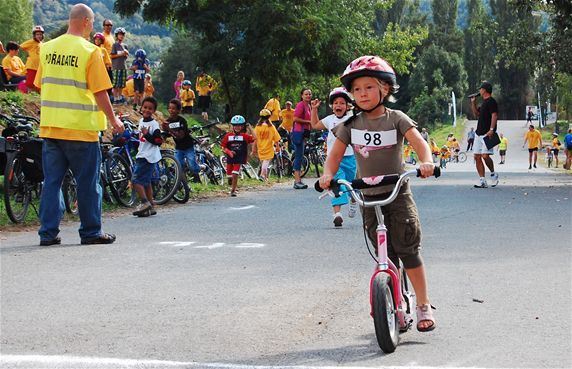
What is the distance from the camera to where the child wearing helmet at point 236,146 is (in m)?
19.0

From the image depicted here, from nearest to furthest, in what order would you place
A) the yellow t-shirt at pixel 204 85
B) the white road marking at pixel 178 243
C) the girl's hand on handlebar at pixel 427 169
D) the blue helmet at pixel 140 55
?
the girl's hand on handlebar at pixel 427 169
the white road marking at pixel 178 243
the blue helmet at pixel 140 55
the yellow t-shirt at pixel 204 85

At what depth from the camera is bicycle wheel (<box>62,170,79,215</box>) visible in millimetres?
13727

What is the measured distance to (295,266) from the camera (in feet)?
30.7

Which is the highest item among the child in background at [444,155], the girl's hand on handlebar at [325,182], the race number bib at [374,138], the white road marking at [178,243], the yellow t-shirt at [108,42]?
the yellow t-shirt at [108,42]

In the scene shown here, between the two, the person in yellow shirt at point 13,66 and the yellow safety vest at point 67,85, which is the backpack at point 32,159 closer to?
the yellow safety vest at point 67,85

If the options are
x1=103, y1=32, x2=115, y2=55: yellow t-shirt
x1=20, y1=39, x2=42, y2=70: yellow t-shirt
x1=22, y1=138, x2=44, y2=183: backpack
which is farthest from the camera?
x1=103, y1=32, x2=115, y2=55: yellow t-shirt

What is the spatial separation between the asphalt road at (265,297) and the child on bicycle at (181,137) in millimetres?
4612

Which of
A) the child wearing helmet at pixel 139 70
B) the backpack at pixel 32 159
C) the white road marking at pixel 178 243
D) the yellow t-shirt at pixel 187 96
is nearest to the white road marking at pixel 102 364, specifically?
the white road marking at pixel 178 243

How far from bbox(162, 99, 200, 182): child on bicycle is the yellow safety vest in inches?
267

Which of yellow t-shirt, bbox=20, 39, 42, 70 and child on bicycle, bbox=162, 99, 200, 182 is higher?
yellow t-shirt, bbox=20, 39, 42, 70

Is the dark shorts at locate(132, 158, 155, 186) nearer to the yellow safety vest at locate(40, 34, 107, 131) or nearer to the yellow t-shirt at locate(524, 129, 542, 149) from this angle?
the yellow safety vest at locate(40, 34, 107, 131)

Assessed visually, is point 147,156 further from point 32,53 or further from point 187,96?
point 187,96

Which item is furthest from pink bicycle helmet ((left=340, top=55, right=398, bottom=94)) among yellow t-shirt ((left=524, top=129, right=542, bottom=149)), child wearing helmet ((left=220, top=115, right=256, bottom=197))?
yellow t-shirt ((left=524, top=129, right=542, bottom=149))

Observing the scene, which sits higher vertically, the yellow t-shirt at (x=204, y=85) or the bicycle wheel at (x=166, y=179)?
the yellow t-shirt at (x=204, y=85)
